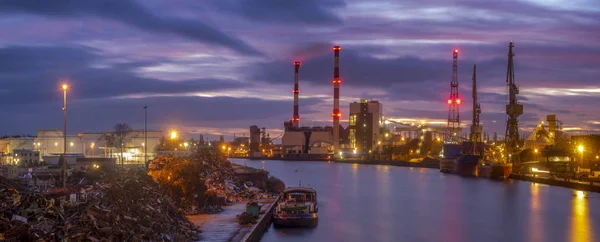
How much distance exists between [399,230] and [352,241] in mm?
4426

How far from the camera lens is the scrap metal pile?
11.8 metres

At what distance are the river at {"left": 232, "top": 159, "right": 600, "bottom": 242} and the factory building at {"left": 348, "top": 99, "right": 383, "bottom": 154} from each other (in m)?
95.9

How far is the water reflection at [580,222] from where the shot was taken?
93.8 ft

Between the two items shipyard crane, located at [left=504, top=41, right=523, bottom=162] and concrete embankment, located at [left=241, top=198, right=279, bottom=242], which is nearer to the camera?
concrete embankment, located at [left=241, top=198, right=279, bottom=242]

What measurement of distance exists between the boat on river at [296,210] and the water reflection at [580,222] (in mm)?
10751

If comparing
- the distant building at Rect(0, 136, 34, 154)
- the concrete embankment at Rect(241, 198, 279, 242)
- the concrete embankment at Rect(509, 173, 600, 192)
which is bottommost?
the concrete embankment at Rect(509, 173, 600, 192)

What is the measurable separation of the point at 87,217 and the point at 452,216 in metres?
26.8

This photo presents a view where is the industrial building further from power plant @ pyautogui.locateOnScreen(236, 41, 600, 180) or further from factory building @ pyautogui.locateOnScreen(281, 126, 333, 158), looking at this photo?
factory building @ pyautogui.locateOnScreen(281, 126, 333, 158)

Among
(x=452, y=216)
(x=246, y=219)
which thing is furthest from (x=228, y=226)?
(x=452, y=216)

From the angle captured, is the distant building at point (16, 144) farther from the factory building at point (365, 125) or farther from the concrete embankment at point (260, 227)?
the factory building at point (365, 125)

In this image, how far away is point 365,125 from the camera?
154 meters

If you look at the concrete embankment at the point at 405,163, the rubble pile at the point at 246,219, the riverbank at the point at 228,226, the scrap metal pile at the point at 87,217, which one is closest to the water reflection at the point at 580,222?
the riverbank at the point at 228,226

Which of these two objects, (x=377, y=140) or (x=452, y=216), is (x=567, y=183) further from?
(x=377, y=140)

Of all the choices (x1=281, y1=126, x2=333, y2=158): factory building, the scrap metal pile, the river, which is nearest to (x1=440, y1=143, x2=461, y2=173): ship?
the river
